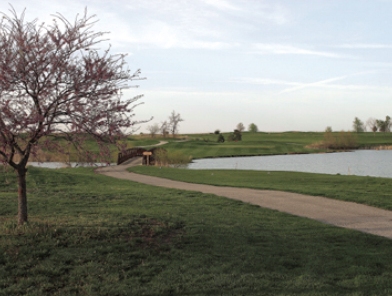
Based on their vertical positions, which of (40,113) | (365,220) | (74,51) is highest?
(74,51)

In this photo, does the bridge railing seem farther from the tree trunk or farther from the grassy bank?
the tree trunk

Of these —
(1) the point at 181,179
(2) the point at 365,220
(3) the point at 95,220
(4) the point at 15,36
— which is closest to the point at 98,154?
(3) the point at 95,220

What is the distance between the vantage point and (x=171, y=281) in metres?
5.52

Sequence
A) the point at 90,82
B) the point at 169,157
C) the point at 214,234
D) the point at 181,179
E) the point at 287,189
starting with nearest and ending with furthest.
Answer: the point at 90,82, the point at 214,234, the point at 287,189, the point at 181,179, the point at 169,157

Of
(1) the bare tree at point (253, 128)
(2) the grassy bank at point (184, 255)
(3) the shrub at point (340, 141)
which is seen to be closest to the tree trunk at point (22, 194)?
(2) the grassy bank at point (184, 255)

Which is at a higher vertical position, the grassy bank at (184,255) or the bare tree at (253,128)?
the bare tree at (253,128)

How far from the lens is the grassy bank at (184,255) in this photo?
5.36m

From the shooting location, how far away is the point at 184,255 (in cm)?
669

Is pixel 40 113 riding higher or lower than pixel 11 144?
higher

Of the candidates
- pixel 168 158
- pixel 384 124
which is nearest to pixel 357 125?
pixel 384 124

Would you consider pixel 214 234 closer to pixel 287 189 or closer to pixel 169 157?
pixel 287 189

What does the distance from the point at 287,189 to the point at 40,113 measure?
38.1 feet

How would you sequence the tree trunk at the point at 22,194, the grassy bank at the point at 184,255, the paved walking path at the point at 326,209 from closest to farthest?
the grassy bank at the point at 184,255
the tree trunk at the point at 22,194
the paved walking path at the point at 326,209

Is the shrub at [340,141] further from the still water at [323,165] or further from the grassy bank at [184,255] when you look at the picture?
the grassy bank at [184,255]
